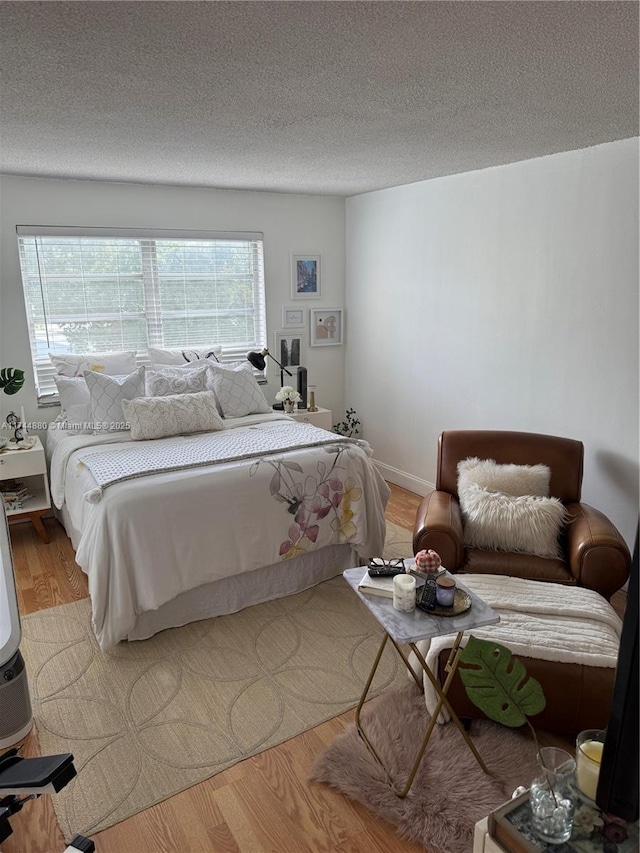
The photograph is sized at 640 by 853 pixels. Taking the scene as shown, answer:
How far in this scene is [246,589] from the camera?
3141 mm

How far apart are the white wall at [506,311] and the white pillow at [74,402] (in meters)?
2.37

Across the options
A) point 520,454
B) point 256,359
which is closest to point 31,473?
point 256,359

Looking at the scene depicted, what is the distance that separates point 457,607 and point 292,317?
11.8 ft

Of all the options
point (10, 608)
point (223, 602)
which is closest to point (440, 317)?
point (223, 602)

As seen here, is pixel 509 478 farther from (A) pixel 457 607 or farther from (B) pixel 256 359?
(B) pixel 256 359

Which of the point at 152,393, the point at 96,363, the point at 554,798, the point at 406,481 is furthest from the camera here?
the point at 406,481

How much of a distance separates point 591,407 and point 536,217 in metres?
1.17

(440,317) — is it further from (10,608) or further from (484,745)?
(10,608)

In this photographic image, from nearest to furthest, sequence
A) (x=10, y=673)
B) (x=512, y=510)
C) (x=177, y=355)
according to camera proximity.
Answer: (x=10, y=673)
(x=512, y=510)
(x=177, y=355)

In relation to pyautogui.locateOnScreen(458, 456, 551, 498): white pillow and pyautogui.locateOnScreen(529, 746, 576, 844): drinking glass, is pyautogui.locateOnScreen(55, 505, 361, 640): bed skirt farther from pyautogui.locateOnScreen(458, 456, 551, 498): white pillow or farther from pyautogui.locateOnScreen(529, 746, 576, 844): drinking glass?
pyautogui.locateOnScreen(529, 746, 576, 844): drinking glass

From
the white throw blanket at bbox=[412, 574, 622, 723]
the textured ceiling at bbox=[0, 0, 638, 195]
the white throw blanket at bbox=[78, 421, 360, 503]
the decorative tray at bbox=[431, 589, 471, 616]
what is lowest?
the white throw blanket at bbox=[412, 574, 622, 723]

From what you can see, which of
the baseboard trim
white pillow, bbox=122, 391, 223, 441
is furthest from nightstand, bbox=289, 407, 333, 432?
white pillow, bbox=122, 391, 223, 441

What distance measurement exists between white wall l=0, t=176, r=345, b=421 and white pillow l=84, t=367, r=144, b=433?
0.59 m

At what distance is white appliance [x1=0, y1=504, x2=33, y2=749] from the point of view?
83.4 inches
